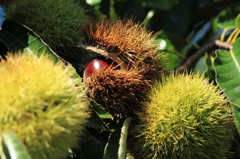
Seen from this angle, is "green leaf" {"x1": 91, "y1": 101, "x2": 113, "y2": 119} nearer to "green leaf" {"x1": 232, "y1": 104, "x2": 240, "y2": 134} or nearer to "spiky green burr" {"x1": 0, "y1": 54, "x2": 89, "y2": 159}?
"spiky green burr" {"x1": 0, "y1": 54, "x2": 89, "y2": 159}

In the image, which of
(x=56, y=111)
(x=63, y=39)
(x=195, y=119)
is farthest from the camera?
(x=63, y=39)

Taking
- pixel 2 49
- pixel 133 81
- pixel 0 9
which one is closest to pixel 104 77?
pixel 133 81

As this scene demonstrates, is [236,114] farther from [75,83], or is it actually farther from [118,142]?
[75,83]

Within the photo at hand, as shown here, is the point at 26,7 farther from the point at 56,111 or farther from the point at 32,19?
the point at 56,111

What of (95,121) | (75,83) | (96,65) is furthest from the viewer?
(96,65)

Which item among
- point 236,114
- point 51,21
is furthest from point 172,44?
point 51,21

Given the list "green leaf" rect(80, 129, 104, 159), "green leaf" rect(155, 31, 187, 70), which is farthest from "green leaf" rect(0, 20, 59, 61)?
"green leaf" rect(155, 31, 187, 70)

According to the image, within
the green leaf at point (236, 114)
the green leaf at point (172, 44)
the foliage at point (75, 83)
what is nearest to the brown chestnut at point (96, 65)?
the foliage at point (75, 83)
